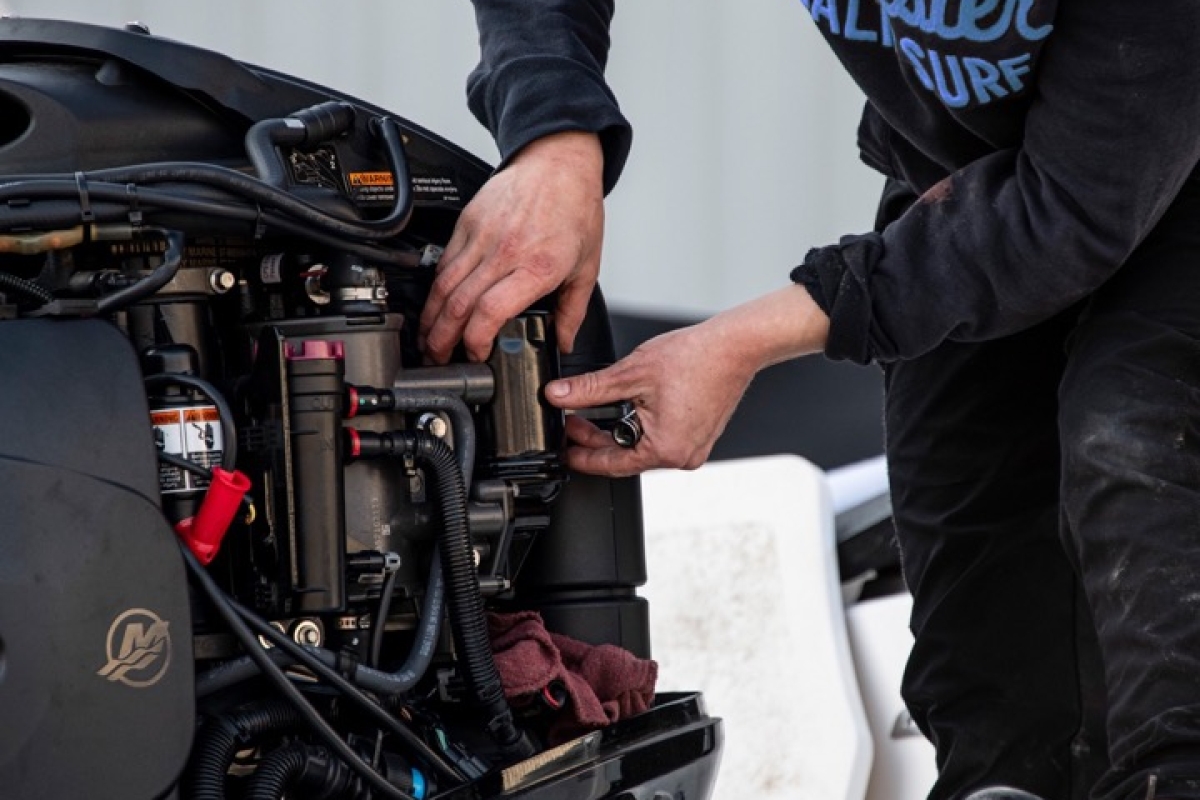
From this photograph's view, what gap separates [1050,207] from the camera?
160 centimetres

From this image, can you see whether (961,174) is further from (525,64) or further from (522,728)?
(522,728)

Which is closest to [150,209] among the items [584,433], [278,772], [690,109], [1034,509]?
[278,772]

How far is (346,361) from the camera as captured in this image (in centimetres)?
162

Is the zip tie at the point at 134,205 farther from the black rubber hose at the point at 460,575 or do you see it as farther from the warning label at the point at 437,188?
the warning label at the point at 437,188

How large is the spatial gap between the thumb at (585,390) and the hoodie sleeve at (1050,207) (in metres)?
0.21

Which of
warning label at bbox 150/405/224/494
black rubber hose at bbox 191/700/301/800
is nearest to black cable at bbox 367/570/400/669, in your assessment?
black rubber hose at bbox 191/700/301/800

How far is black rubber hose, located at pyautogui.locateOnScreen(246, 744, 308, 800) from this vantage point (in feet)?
4.74

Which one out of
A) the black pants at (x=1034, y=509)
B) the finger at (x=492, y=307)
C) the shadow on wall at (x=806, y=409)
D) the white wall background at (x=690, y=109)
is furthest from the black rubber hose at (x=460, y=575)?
the white wall background at (x=690, y=109)

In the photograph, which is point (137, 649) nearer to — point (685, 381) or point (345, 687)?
point (345, 687)

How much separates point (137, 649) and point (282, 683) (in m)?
0.14

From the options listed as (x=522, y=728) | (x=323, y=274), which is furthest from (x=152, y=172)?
(x=522, y=728)

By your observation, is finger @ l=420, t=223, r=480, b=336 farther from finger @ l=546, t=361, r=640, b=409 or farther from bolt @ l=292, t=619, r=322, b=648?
bolt @ l=292, t=619, r=322, b=648

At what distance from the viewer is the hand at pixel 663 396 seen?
1.79m

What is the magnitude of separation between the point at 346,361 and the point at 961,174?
1.97 ft
